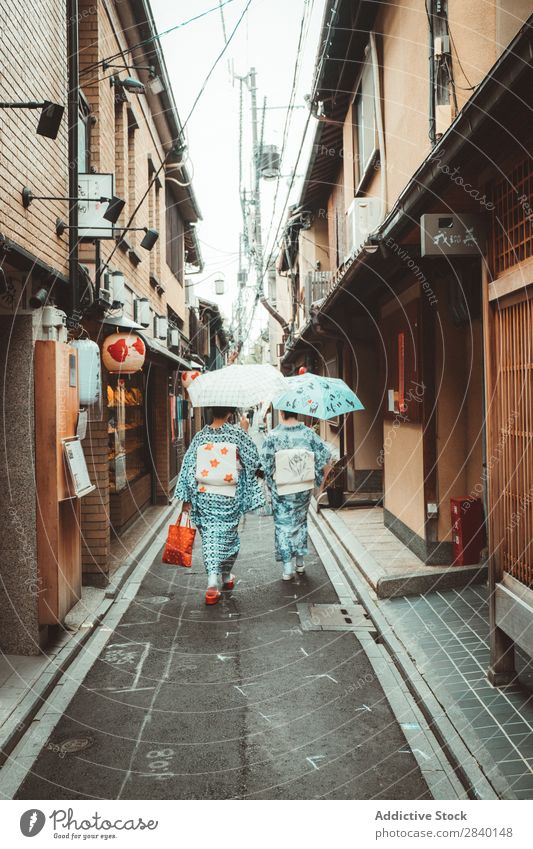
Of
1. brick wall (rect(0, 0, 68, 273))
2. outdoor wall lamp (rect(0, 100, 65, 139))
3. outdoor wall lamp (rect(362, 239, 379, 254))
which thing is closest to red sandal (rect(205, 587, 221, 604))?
brick wall (rect(0, 0, 68, 273))

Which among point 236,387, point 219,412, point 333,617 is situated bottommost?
point 333,617

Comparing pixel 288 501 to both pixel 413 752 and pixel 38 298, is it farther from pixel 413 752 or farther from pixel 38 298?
pixel 413 752

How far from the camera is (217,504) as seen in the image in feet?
27.3

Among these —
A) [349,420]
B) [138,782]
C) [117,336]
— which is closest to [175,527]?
[117,336]

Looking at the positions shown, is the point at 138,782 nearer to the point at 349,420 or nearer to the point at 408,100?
the point at 408,100

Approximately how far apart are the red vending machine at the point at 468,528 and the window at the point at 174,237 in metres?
13.5

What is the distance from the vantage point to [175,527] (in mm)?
8023

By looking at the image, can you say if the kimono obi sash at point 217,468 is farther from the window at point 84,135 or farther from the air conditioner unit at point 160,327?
the air conditioner unit at point 160,327

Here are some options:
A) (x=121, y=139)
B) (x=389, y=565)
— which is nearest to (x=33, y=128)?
(x=121, y=139)

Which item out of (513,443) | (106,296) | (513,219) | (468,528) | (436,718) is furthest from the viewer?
(106,296)

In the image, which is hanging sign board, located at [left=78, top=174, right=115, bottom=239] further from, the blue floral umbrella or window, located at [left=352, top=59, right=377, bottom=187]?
window, located at [left=352, top=59, right=377, bottom=187]

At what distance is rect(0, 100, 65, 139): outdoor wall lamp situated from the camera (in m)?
5.89

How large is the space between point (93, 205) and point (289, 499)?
173 inches

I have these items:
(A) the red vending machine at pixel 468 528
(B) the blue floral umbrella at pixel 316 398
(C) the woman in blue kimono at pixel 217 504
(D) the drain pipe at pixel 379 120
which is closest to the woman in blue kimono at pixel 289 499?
(B) the blue floral umbrella at pixel 316 398
